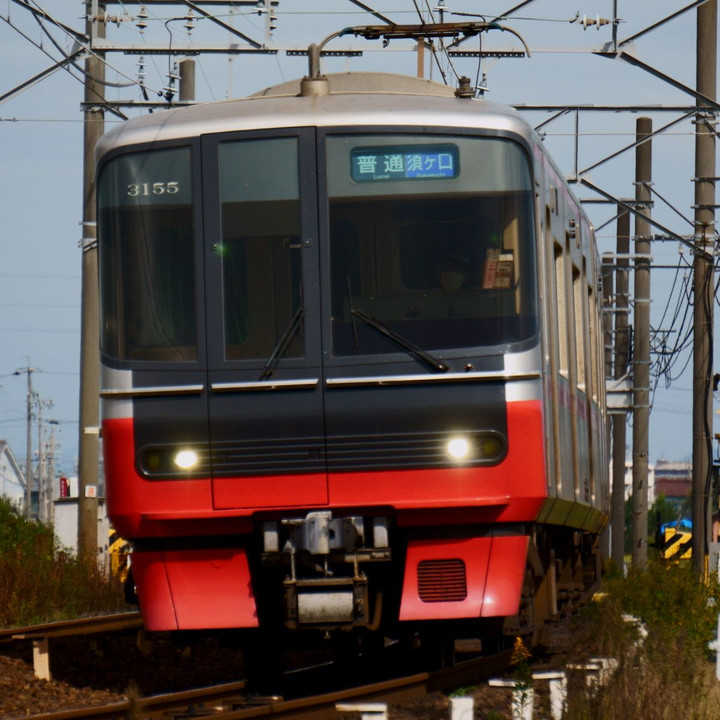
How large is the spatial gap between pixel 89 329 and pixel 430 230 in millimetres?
10264

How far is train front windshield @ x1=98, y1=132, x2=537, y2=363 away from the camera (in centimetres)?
837

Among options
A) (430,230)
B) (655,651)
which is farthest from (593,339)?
(430,230)

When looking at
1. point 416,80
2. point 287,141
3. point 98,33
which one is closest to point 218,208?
point 287,141

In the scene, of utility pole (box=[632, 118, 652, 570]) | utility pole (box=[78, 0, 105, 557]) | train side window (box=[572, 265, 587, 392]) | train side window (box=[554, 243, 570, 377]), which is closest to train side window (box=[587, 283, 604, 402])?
train side window (box=[572, 265, 587, 392])

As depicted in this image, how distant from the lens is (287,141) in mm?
8555

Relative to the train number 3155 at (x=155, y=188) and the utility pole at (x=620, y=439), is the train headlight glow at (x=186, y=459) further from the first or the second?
the utility pole at (x=620, y=439)

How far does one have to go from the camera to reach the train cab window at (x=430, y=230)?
8.38 m

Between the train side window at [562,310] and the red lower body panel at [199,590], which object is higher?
the train side window at [562,310]

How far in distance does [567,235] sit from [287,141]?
2679 millimetres

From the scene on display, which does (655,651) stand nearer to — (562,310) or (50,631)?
(562,310)

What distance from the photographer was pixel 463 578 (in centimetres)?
847

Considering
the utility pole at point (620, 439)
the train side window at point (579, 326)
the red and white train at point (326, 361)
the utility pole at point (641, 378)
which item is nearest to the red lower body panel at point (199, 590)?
the red and white train at point (326, 361)

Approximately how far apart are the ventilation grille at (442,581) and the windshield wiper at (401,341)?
108 centimetres

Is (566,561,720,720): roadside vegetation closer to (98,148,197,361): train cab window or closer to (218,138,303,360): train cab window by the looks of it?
(218,138,303,360): train cab window
